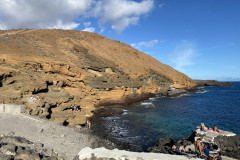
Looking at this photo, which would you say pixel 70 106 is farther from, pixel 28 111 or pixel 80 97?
pixel 28 111

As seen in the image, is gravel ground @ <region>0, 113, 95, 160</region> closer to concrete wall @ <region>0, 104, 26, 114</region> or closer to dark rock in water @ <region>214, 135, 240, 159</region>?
concrete wall @ <region>0, 104, 26, 114</region>

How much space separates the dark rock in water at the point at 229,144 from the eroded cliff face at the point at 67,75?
492 inches

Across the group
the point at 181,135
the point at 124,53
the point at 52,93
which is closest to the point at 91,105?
the point at 52,93

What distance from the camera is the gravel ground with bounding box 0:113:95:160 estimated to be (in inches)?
302

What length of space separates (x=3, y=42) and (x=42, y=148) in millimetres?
22757

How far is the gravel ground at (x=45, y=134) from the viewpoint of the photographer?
25.2 ft

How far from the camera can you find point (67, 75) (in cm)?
2469

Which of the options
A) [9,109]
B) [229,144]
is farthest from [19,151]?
[229,144]

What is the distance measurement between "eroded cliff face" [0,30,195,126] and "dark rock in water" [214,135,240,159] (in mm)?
12504

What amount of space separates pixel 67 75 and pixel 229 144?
2186 cm

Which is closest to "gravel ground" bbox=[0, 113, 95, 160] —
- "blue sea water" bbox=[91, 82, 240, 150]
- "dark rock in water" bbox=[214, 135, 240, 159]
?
"blue sea water" bbox=[91, 82, 240, 150]

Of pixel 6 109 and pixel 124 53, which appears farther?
pixel 124 53

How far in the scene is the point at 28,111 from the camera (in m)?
12.5

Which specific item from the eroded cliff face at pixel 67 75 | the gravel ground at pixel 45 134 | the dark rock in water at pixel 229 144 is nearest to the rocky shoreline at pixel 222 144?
the dark rock in water at pixel 229 144
